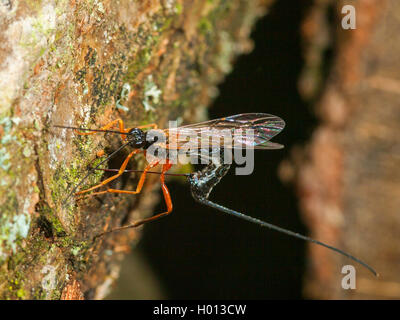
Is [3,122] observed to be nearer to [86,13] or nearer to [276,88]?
[86,13]

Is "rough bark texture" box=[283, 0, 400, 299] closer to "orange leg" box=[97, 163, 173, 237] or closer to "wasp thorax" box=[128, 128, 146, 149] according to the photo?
"orange leg" box=[97, 163, 173, 237]

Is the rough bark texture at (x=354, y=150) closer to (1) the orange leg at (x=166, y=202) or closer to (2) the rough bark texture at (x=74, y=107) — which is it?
(2) the rough bark texture at (x=74, y=107)

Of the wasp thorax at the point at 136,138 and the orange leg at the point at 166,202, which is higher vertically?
the wasp thorax at the point at 136,138

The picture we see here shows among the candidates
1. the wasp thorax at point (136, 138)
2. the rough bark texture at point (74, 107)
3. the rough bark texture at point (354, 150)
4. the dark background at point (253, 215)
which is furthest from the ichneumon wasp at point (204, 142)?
the rough bark texture at point (354, 150)

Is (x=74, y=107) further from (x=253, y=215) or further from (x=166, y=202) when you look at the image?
(x=253, y=215)

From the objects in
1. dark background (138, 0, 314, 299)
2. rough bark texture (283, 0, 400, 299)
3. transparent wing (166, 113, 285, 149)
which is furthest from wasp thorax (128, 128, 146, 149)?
rough bark texture (283, 0, 400, 299)
